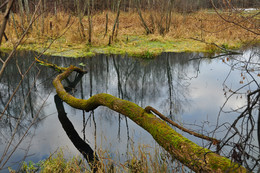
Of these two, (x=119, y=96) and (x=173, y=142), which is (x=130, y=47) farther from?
(x=173, y=142)

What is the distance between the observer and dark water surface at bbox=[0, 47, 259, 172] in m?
5.18

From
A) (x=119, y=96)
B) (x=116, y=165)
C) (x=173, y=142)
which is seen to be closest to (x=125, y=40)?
(x=119, y=96)

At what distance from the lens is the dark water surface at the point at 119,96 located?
17.0ft

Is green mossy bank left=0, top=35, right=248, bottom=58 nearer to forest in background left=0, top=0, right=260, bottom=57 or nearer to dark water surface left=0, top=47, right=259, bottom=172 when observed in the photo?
forest in background left=0, top=0, right=260, bottom=57

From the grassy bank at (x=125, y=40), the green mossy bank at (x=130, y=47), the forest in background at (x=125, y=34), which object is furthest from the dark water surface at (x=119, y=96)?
the forest in background at (x=125, y=34)

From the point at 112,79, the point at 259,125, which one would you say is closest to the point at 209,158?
the point at 259,125

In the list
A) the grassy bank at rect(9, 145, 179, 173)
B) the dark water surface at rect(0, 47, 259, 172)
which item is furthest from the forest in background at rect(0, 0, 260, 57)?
the grassy bank at rect(9, 145, 179, 173)

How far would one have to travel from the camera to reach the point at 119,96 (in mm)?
7914

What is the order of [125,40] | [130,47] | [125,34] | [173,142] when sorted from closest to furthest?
1. [173,142]
2. [130,47]
3. [125,40]
4. [125,34]

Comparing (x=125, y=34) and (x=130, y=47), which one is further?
(x=125, y=34)

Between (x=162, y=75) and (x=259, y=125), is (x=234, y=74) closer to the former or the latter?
(x=162, y=75)

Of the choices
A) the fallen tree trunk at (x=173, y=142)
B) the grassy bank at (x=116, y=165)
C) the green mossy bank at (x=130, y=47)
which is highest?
the green mossy bank at (x=130, y=47)

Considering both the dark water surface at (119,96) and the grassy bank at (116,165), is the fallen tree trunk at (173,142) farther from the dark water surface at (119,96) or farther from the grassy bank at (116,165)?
the grassy bank at (116,165)

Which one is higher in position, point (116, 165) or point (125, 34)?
point (125, 34)
